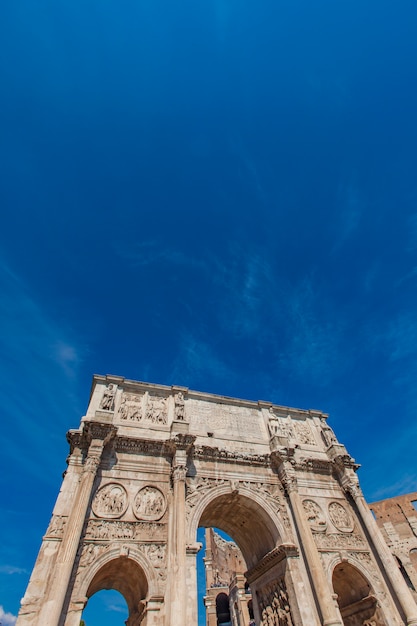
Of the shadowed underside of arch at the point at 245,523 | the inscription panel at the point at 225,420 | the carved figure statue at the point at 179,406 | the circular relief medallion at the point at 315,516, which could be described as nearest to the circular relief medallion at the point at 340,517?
the circular relief medallion at the point at 315,516

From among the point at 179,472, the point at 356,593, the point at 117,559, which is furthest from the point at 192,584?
the point at 356,593

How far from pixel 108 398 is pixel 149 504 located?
4.45 meters

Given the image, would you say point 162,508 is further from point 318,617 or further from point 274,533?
point 318,617

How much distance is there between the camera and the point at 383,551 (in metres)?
14.0

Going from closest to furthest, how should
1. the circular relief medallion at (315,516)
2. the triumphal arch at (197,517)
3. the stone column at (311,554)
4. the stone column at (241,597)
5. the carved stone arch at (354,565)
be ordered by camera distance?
the triumphal arch at (197,517), the stone column at (311,554), the carved stone arch at (354,565), the circular relief medallion at (315,516), the stone column at (241,597)

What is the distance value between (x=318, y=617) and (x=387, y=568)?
3.64 metres

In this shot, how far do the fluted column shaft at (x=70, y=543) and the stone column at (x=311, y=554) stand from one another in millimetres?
7815

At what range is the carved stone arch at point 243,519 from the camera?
1330cm

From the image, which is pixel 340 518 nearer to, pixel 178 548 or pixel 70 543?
pixel 178 548

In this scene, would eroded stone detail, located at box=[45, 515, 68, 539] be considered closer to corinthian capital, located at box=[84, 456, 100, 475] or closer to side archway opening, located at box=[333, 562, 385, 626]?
corinthian capital, located at box=[84, 456, 100, 475]

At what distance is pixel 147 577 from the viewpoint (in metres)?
11.1

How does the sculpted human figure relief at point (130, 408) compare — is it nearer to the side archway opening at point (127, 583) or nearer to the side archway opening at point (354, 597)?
the side archway opening at point (127, 583)

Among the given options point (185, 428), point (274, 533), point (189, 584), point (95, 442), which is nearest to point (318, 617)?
point (274, 533)

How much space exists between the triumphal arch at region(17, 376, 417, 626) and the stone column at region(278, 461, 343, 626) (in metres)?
0.04
